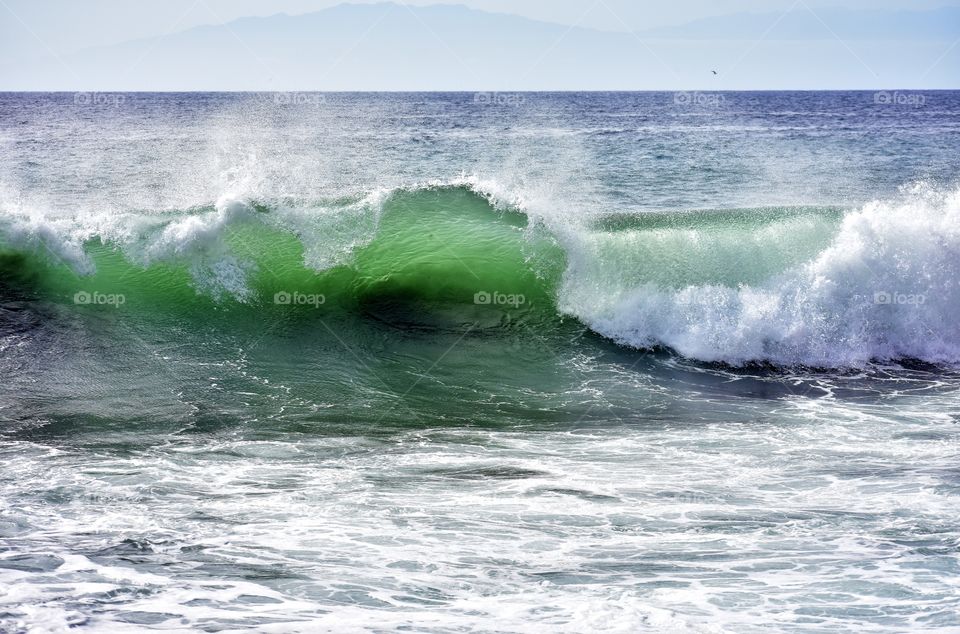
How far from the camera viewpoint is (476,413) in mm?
9000

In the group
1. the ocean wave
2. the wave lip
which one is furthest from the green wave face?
the wave lip

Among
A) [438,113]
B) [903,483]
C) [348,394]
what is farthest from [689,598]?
[438,113]

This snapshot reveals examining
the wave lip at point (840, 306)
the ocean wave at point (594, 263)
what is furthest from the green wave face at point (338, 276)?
the wave lip at point (840, 306)

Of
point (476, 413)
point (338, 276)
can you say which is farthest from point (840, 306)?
point (338, 276)

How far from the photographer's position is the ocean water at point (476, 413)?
5188 millimetres

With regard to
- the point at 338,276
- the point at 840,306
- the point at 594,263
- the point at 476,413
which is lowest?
the point at 476,413

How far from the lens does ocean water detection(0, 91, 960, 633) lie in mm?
5188

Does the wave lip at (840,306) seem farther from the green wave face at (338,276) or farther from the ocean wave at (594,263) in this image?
the green wave face at (338,276)

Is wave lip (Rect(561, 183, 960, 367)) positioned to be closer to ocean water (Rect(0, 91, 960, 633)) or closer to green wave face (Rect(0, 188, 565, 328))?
ocean water (Rect(0, 91, 960, 633))

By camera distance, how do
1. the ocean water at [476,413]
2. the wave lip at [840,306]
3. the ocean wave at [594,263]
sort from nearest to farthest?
the ocean water at [476,413]
the wave lip at [840,306]
the ocean wave at [594,263]

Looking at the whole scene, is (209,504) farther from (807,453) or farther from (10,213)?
(10,213)

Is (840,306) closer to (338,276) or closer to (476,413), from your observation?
(476,413)

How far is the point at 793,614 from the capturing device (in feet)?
16.1

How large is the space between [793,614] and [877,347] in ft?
23.5
